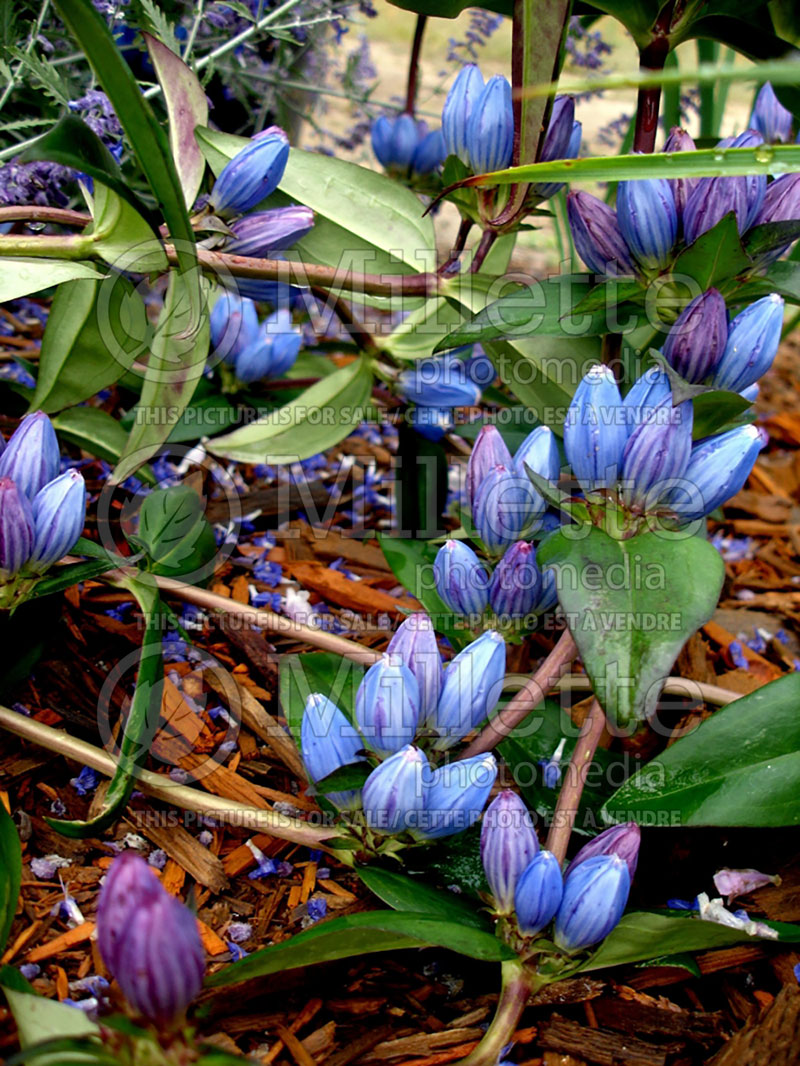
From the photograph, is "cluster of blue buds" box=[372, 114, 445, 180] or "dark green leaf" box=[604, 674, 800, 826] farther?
"cluster of blue buds" box=[372, 114, 445, 180]

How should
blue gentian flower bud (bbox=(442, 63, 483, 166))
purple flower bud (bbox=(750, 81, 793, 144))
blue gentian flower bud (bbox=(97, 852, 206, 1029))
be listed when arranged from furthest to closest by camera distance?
purple flower bud (bbox=(750, 81, 793, 144)), blue gentian flower bud (bbox=(442, 63, 483, 166)), blue gentian flower bud (bbox=(97, 852, 206, 1029))

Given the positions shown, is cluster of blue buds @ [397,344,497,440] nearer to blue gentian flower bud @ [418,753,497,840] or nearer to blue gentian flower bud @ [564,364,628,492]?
blue gentian flower bud @ [564,364,628,492]

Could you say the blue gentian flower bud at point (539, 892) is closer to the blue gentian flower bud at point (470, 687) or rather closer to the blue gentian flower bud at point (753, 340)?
the blue gentian flower bud at point (470, 687)

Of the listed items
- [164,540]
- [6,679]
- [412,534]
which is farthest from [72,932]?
[412,534]

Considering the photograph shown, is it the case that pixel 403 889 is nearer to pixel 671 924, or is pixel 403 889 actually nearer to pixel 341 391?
pixel 671 924

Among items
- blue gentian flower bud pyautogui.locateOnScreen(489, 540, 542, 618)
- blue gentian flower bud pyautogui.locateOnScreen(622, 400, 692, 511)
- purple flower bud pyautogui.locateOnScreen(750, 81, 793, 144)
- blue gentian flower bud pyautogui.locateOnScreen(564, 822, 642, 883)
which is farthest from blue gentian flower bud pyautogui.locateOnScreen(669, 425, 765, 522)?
purple flower bud pyautogui.locateOnScreen(750, 81, 793, 144)

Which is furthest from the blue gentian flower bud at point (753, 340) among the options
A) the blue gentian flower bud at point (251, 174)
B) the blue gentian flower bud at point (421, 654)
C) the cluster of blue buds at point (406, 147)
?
the cluster of blue buds at point (406, 147)

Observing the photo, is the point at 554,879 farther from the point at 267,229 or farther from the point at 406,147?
the point at 406,147

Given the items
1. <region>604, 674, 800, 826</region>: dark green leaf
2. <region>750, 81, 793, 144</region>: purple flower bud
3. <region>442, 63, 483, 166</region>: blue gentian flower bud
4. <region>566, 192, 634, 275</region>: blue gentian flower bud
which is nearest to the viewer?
<region>604, 674, 800, 826</region>: dark green leaf
